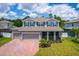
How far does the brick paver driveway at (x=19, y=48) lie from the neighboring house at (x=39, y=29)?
0.23 meters

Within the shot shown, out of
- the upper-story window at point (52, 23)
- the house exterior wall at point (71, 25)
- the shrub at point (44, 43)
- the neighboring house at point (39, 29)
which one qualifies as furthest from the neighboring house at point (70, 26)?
the shrub at point (44, 43)

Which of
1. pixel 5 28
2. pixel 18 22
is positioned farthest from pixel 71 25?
pixel 5 28

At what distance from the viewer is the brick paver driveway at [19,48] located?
13.2 m

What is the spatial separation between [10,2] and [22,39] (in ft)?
4.49

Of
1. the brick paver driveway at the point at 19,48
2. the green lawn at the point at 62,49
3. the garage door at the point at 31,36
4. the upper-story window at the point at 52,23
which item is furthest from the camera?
the garage door at the point at 31,36

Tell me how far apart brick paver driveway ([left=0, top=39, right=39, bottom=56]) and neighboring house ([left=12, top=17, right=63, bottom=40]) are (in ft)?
0.75

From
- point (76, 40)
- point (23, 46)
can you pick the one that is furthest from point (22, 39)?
point (76, 40)

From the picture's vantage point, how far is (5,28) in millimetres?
13336

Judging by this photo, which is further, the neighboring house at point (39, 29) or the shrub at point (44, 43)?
the neighboring house at point (39, 29)

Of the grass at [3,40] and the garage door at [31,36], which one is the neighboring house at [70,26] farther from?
the grass at [3,40]

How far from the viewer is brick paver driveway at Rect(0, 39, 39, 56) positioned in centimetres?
1320

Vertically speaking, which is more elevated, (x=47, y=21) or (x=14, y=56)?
(x=47, y=21)

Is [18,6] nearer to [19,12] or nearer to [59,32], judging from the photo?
[19,12]

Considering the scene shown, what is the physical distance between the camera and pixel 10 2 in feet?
43.2
